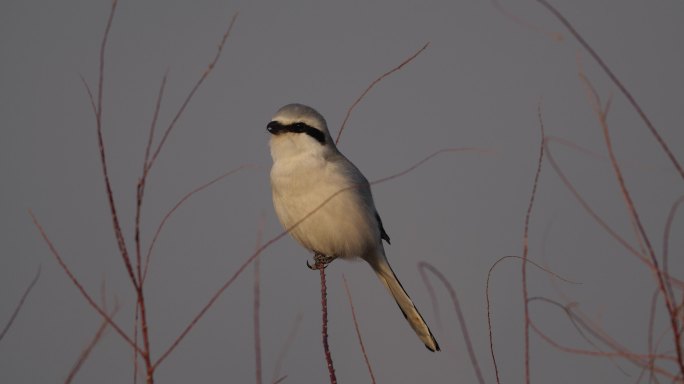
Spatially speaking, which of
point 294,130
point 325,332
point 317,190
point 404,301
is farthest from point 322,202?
point 325,332

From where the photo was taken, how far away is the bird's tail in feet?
13.4

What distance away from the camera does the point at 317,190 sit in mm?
3676

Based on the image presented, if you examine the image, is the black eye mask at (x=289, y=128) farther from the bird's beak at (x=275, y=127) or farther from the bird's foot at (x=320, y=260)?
the bird's foot at (x=320, y=260)

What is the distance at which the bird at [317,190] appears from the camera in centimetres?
370

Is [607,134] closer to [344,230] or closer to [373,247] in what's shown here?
[344,230]

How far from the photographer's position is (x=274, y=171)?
12.7 feet

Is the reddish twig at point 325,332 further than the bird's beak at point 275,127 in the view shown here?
No

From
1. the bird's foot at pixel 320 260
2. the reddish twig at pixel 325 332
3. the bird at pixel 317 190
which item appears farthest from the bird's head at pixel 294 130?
the reddish twig at pixel 325 332

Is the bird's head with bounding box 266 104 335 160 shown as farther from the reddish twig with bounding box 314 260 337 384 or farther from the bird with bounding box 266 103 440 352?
the reddish twig with bounding box 314 260 337 384

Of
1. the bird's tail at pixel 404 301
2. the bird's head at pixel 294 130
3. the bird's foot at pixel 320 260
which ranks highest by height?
the bird's head at pixel 294 130

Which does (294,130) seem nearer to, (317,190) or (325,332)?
(317,190)

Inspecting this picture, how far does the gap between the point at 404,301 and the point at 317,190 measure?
1007 mm

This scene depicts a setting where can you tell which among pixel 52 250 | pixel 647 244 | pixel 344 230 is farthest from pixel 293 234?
pixel 647 244

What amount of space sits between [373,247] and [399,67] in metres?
2.49
